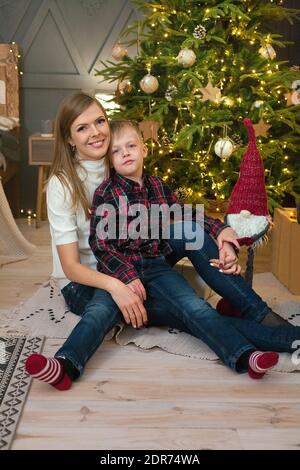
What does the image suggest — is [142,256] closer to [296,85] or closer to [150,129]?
[150,129]

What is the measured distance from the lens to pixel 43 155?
14.0ft

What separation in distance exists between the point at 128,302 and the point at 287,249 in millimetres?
1174

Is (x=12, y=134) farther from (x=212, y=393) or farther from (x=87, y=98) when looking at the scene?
(x=212, y=393)

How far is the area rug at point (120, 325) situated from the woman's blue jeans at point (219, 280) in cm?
18

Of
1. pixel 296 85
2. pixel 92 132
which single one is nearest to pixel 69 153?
pixel 92 132

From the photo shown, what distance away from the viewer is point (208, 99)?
3080mm

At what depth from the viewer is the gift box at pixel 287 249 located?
2.76m

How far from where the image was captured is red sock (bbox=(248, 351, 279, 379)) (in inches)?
67.5

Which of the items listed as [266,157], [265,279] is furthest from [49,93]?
[265,279]

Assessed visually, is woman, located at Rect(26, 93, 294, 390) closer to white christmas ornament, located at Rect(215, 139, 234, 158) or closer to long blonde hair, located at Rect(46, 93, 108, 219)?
long blonde hair, located at Rect(46, 93, 108, 219)

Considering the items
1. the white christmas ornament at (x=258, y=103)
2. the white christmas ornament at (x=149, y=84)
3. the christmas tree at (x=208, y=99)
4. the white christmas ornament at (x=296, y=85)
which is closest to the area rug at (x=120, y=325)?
the christmas tree at (x=208, y=99)

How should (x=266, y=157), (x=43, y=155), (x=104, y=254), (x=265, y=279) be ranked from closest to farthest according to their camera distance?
(x=104, y=254) → (x=265, y=279) → (x=266, y=157) → (x=43, y=155)

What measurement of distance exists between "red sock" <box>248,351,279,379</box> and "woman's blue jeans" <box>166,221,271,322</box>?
30 centimetres
